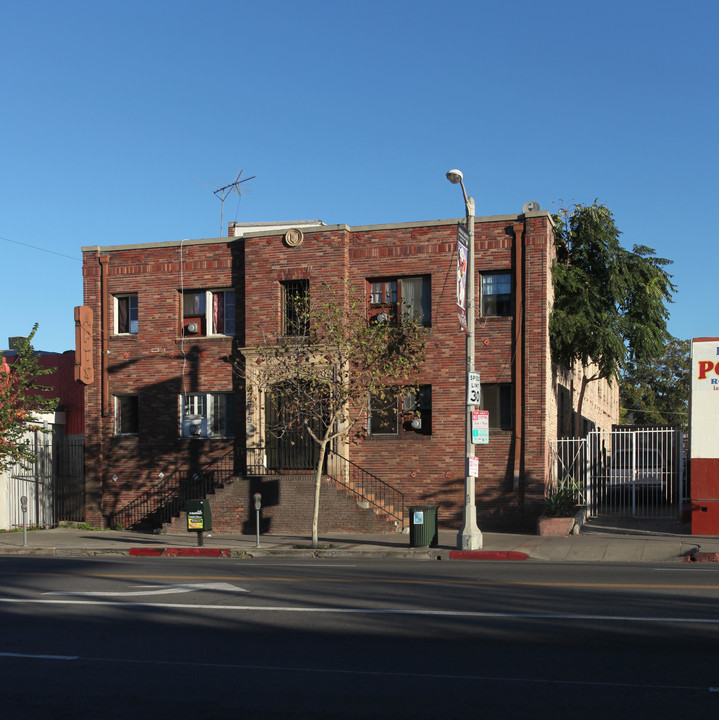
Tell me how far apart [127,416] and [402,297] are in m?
9.40

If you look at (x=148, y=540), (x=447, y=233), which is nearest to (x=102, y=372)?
(x=148, y=540)

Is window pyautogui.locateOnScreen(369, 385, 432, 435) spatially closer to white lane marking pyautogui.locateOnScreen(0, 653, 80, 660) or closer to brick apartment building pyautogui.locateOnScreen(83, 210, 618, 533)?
brick apartment building pyautogui.locateOnScreen(83, 210, 618, 533)

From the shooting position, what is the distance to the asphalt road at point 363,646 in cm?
675

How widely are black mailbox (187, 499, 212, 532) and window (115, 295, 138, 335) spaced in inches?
332

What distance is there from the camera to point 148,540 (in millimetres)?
23438

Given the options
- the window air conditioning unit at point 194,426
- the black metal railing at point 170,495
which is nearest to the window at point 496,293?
the black metal railing at point 170,495

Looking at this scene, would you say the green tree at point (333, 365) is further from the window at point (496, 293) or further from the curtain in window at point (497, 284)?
the curtain in window at point (497, 284)

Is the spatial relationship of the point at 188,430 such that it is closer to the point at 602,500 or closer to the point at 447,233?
the point at 447,233

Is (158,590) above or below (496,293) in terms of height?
below

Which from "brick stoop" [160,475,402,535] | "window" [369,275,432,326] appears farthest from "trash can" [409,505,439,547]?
"window" [369,275,432,326]

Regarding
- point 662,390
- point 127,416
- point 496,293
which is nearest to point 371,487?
point 496,293

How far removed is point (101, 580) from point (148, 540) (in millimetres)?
9355

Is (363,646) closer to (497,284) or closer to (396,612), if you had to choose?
(396,612)

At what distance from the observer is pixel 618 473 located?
2552 centimetres
